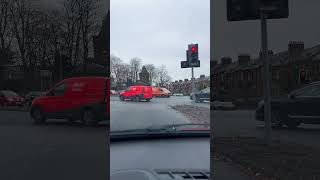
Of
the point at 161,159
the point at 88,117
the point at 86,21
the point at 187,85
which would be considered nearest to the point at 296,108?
the point at 187,85

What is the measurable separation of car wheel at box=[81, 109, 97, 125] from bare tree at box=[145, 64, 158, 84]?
1.59ft

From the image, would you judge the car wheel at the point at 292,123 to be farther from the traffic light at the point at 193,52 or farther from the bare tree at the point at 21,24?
the bare tree at the point at 21,24

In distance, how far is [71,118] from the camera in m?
3.08

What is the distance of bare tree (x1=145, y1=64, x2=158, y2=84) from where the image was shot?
3224 mm

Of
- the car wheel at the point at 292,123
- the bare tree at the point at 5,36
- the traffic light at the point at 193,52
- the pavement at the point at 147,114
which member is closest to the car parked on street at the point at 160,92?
the pavement at the point at 147,114

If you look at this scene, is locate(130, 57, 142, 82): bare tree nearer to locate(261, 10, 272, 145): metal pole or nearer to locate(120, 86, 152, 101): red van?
locate(120, 86, 152, 101): red van

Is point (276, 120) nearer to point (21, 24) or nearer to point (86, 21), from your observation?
point (86, 21)

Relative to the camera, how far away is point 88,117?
307 cm

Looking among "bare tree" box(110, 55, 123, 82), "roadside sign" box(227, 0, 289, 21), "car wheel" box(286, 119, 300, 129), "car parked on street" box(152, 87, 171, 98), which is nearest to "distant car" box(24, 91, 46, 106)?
"bare tree" box(110, 55, 123, 82)

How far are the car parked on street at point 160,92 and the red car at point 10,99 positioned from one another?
2.91ft

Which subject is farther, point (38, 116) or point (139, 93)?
point (139, 93)

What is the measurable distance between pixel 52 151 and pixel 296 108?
65.9 inches

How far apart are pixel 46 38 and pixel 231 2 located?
1262 mm

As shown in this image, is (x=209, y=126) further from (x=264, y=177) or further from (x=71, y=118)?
(x=71, y=118)
